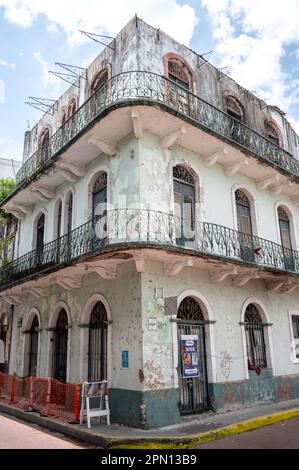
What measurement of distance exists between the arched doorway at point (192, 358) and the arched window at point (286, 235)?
15.3 feet

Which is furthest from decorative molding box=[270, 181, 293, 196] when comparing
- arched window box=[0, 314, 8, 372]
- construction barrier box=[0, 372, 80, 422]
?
arched window box=[0, 314, 8, 372]

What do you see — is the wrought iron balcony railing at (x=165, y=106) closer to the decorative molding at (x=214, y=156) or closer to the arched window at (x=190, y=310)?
the decorative molding at (x=214, y=156)

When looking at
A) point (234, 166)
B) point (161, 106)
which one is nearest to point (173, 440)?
point (161, 106)

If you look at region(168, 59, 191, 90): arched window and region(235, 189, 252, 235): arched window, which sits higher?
region(168, 59, 191, 90): arched window

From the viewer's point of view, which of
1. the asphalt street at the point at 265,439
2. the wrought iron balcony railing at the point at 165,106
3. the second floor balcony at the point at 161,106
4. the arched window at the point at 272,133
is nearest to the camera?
the asphalt street at the point at 265,439

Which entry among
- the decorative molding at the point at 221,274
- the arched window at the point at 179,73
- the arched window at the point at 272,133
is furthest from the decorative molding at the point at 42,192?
the arched window at the point at 272,133

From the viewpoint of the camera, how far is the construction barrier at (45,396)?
343 inches

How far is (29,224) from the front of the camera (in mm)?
15445

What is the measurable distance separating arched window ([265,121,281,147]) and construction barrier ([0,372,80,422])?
39.6 ft

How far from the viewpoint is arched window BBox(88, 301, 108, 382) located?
33.4ft

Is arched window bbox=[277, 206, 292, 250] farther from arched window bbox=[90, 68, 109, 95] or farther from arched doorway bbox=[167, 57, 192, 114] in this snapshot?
arched window bbox=[90, 68, 109, 95]

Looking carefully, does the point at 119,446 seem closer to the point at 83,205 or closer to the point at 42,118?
the point at 83,205

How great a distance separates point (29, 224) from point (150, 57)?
8058 mm

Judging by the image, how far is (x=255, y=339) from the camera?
11930 millimetres
